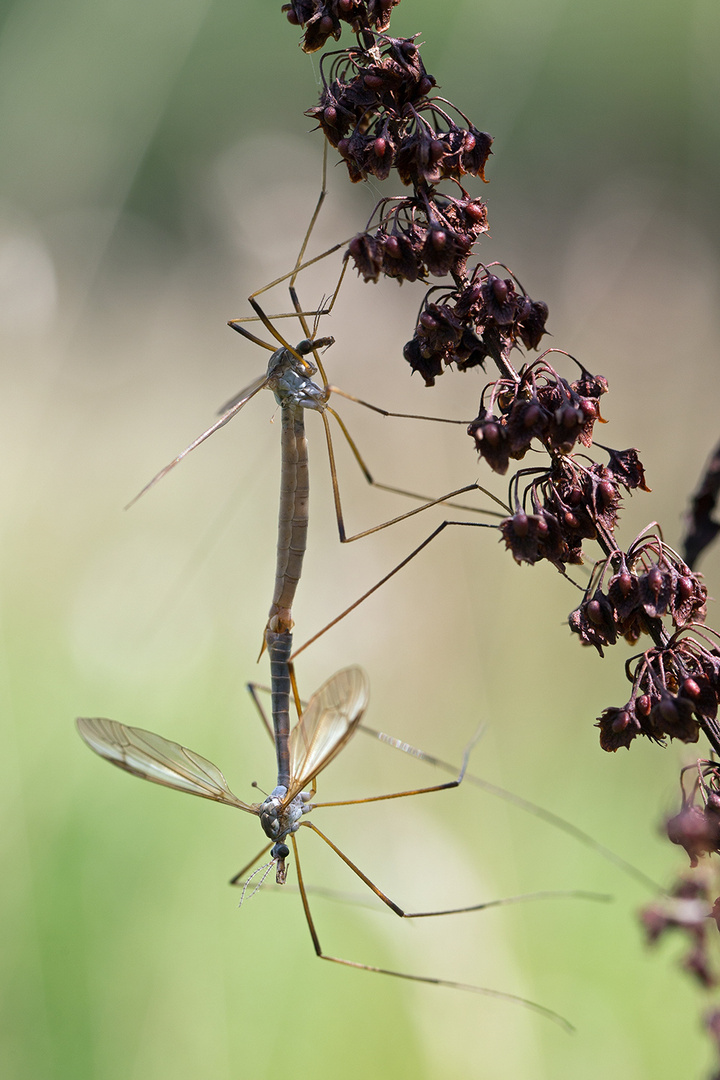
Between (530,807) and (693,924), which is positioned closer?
(693,924)

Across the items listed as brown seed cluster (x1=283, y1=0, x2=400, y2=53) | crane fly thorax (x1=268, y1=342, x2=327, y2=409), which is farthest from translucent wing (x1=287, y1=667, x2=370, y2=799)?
brown seed cluster (x1=283, y1=0, x2=400, y2=53)

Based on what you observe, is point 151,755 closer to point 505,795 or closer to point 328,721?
point 328,721

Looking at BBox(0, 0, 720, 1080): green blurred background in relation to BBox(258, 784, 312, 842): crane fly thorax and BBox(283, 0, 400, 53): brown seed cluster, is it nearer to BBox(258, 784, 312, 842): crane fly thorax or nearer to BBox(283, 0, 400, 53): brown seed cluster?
BBox(258, 784, 312, 842): crane fly thorax

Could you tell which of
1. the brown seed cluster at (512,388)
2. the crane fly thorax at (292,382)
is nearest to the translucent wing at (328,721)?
the brown seed cluster at (512,388)

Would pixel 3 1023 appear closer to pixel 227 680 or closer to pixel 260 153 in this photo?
pixel 227 680

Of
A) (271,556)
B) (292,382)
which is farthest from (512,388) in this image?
(271,556)

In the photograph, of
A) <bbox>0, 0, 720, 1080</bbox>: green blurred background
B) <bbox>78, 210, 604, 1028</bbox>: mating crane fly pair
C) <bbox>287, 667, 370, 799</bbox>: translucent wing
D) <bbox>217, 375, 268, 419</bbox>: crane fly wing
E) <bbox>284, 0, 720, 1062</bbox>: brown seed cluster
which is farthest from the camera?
<bbox>0, 0, 720, 1080</bbox>: green blurred background

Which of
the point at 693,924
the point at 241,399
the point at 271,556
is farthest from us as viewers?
the point at 271,556

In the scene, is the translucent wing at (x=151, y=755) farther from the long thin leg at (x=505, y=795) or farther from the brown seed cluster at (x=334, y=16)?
the brown seed cluster at (x=334, y=16)
